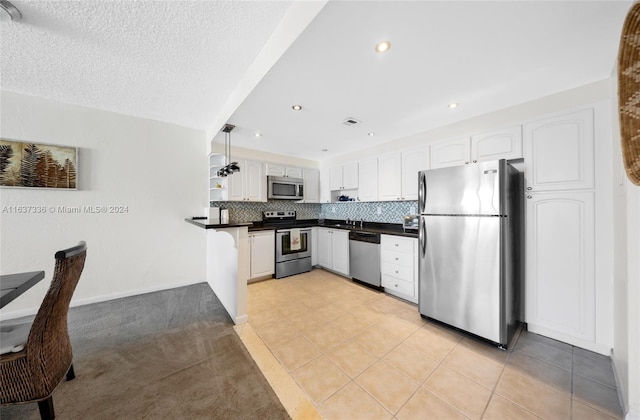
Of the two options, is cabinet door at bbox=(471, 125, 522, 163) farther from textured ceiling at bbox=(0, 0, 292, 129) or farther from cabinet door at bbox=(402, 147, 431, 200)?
textured ceiling at bbox=(0, 0, 292, 129)

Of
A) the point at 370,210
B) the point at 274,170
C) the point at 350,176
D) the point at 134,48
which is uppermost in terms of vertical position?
the point at 134,48

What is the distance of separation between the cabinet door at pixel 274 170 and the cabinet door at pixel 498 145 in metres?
3.09

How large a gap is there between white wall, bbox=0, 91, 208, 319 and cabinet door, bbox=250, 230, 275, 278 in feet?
2.84

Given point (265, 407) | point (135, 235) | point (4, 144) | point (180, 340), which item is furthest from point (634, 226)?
point (4, 144)

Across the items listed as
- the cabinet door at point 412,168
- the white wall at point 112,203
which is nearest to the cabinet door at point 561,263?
the cabinet door at point 412,168

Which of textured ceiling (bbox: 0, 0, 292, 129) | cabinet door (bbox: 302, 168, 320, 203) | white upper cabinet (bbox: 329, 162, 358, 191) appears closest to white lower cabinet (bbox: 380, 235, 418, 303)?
white upper cabinet (bbox: 329, 162, 358, 191)

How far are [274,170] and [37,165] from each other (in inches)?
115

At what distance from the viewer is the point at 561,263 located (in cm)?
192

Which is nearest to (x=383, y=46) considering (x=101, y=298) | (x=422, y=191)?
(x=422, y=191)

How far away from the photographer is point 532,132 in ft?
6.82

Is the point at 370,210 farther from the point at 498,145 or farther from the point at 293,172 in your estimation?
the point at 498,145

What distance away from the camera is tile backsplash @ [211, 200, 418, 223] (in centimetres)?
365

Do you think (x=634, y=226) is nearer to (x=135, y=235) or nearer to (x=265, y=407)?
(x=265, y=407)

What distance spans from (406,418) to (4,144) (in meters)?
4.54
